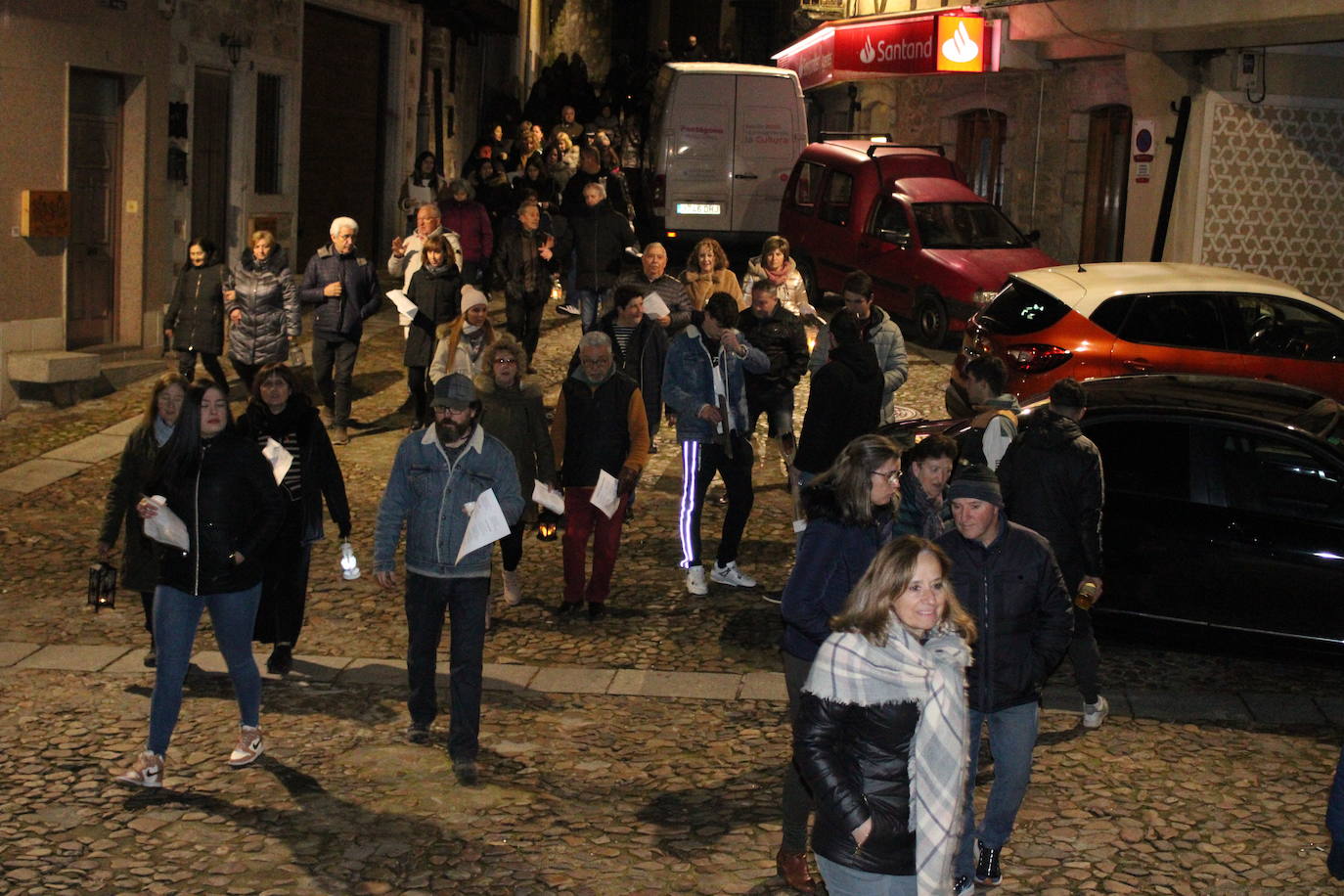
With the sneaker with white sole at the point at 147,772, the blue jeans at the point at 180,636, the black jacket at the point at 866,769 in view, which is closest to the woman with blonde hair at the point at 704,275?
the blue jeans at the point at 180,636

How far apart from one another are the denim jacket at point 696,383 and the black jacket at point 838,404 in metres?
0.63

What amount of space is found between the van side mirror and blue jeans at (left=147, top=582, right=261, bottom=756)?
42.4ft

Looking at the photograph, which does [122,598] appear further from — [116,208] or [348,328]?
[116,208]

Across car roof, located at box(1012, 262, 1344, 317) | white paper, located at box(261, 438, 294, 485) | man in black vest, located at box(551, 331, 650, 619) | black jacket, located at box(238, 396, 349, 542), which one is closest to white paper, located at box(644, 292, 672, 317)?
man in black vest, located at box(551, 331, 650, 619)

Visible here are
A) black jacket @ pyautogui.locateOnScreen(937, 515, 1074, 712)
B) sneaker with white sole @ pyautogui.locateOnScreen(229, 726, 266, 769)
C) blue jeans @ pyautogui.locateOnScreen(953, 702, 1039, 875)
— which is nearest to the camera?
black jacket @ pyautogui.locateOnScreen(937, 515, 1074, 712)

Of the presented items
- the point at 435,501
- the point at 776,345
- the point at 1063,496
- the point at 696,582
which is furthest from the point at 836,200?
the point at 435,501

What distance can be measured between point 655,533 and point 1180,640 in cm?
408

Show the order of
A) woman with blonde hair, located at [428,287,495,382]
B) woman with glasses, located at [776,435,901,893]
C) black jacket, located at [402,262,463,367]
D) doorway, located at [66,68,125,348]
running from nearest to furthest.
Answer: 1. woman with glasses, located at [776,435,901,893]
2. woman with blonde hair, located at [428,287,495,382]
3. black jacket, located at [402,262,463,367]
4. doorway, located at [66,68,125,348]

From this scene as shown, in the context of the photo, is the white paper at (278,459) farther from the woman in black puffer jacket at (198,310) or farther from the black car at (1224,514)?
the woman in black puffer jacket at (198,310)

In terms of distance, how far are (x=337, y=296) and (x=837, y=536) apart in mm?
8662

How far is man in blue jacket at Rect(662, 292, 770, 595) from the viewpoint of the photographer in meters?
10.3

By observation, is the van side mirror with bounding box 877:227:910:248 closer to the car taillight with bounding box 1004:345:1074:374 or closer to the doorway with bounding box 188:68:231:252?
the car taillight with bounding box 1004:345:1074:374

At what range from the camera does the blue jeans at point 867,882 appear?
471 cm

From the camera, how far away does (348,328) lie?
13938 mm
